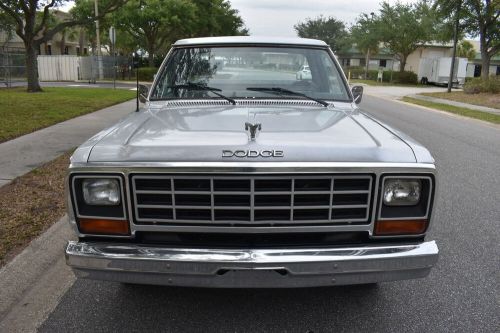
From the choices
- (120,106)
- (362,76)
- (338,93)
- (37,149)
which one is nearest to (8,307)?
(338,93)

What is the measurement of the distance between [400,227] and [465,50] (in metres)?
64.1

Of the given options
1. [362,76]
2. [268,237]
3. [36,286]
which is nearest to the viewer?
[268,237]

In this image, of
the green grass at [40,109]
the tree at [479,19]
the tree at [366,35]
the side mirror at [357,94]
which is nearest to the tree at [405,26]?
the tree at [366,35]

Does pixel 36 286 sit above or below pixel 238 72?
below

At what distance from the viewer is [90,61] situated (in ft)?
93.8

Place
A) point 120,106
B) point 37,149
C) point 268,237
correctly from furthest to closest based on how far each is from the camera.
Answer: point 120,106, point 37,149, point 268,237

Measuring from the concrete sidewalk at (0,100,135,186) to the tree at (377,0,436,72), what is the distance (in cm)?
3754

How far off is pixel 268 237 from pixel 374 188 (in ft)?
2.05

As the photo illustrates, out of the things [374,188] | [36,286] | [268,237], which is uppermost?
[374,188]

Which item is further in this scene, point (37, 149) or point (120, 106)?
point (120, 106)

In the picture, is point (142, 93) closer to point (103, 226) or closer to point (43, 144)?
point (103, 226)

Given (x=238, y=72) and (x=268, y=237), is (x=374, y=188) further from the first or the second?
(x=238, y=72)

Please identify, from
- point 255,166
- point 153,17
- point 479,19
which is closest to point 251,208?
point 255,166

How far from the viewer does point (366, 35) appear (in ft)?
149
